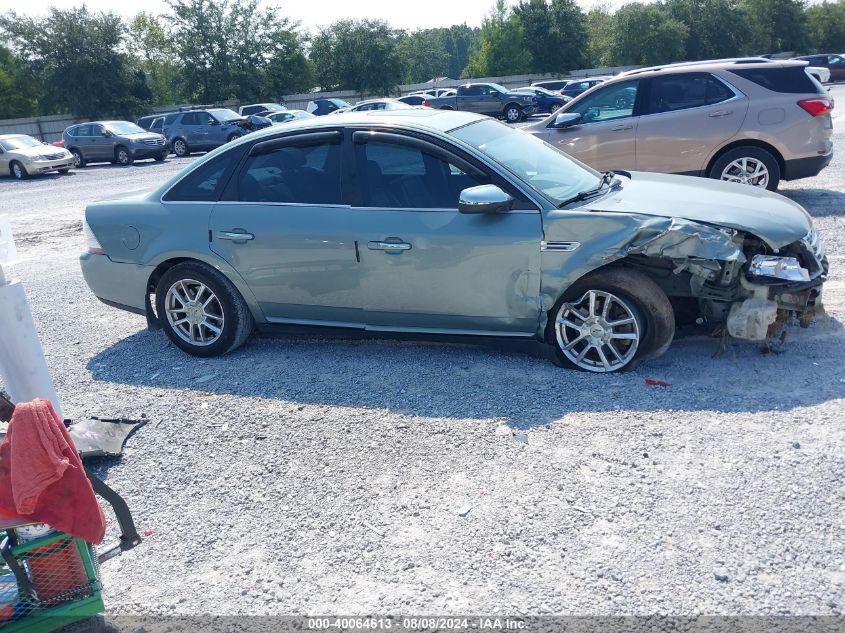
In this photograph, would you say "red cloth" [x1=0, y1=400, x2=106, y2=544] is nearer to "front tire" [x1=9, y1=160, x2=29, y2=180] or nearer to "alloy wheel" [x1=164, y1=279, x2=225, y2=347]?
"alloy wheel" [x1=164, y1=279, x2=225, y2=347]

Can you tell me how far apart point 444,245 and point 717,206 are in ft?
5.86

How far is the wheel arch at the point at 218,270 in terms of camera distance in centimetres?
567

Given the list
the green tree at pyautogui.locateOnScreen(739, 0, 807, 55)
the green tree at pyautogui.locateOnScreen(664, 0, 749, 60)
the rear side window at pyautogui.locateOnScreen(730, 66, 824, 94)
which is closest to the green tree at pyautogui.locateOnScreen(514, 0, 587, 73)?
the green tree at pyautogui.locateOnScreen(664, 0, 749, 60)

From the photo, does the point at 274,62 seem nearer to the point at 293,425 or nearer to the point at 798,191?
the point at 798,191

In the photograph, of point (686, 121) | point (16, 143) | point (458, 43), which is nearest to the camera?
point (686, 121)

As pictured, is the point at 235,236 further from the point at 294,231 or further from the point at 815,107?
the point at 815,107

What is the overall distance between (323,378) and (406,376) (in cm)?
59

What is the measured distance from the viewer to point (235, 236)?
5.59 meters

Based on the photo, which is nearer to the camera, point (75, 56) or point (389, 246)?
point (389, 246)

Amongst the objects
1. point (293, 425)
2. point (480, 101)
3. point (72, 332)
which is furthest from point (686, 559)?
point (480, 101)

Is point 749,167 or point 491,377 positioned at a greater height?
point 749,167

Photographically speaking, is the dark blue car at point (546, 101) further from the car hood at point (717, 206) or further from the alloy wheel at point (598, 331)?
the alloy wheel at point (598, 331)

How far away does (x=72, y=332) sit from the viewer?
22.9ft

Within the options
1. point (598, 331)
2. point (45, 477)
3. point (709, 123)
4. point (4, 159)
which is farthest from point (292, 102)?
point (45, 477)
